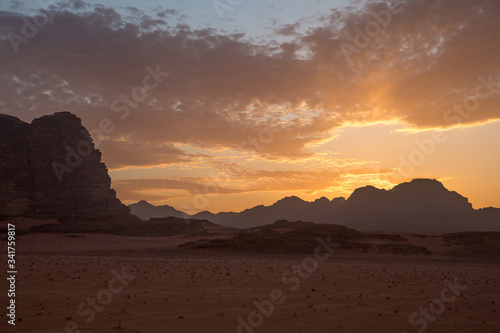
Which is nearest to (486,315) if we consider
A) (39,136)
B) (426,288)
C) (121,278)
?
(426,288)

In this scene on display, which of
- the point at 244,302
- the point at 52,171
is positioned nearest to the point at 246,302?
the point at 244,302

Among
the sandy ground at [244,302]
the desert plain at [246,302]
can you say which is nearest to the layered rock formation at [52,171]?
the desert plain at [246,302]

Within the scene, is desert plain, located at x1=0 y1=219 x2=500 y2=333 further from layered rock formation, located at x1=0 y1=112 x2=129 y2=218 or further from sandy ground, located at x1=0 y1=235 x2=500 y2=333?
layered rock formation, located at x1=0 y1=112 x2=129 y2=218

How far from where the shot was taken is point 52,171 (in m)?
92.6

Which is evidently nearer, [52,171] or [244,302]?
[244,302]

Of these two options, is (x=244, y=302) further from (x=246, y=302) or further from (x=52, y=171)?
(x=52, y=171)

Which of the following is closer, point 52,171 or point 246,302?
point 246,302

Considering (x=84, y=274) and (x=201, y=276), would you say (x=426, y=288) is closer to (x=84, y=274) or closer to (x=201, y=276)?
(x=201, y=276)

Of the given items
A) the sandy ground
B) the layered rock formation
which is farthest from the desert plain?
the layered rock formation

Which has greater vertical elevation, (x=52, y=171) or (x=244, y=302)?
(x=52, y=171)

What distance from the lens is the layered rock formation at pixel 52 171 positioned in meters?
86.4

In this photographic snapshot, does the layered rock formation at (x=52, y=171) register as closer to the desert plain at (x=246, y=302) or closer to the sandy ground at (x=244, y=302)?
the desert plain at (x=246, y=302)

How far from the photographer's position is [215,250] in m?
44.8

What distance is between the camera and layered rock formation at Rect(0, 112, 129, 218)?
3403 inches
